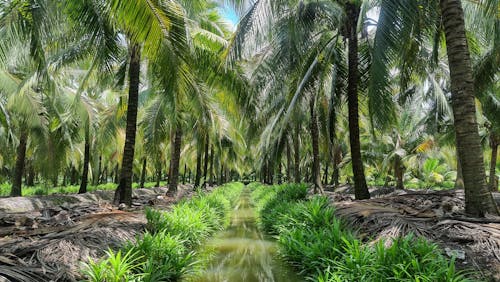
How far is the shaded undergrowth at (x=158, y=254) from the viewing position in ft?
14.3

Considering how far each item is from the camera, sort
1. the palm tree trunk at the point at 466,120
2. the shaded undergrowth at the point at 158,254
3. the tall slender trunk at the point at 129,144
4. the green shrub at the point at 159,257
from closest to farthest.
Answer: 1. the shaded undergrowth at the point at 158,254
2. the green shrub at the point at 159,257
3. the palm tree trunk at the point at 466,120
4. the tall slender trunk at the point at 129,144

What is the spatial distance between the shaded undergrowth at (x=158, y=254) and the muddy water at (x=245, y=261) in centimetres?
36

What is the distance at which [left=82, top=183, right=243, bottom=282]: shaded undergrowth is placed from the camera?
4355 mm

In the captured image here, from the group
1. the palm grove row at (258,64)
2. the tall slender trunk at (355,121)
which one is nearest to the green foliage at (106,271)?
the palm grove row at (258,64)

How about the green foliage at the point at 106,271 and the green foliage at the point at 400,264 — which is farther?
the green foliage at the point at 106,271

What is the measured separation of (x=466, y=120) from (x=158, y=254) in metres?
4.93

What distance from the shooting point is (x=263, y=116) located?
15.3m

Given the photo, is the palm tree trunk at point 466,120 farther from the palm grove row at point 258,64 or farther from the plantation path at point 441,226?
the plantation path at point 441,226

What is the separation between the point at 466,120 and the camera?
5.52 meters

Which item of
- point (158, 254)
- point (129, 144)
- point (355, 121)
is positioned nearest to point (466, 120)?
point (355, 121)

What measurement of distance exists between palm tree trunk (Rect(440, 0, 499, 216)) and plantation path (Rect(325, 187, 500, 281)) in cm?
33

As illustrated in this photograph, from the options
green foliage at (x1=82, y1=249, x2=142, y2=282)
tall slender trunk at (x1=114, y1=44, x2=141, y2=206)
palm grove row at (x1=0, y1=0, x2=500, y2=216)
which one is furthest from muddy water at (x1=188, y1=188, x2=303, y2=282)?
tall slender trunk at (x1=114, y1=44, x2=141, y2=206)

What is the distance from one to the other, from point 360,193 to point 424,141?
1082 cm

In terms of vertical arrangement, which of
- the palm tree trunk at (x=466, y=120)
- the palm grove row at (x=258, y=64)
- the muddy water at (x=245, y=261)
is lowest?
the muddy water at (x=245, y=261)
